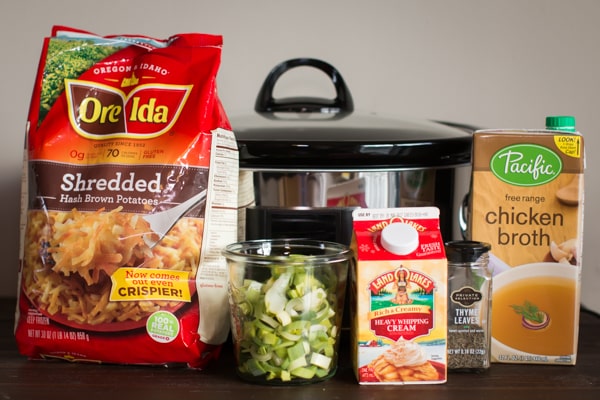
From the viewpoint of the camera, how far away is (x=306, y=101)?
3.76ft

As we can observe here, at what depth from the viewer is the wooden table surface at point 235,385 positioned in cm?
79

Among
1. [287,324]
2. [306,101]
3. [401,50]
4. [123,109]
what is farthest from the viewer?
[401,50]

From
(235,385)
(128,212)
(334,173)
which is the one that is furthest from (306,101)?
(235,385)

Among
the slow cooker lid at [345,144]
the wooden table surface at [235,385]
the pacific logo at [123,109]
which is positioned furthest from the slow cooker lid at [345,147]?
the wooden table surface at [235,385]

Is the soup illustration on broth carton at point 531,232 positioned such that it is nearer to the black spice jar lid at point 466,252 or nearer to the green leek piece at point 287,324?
the black spice jar lid at point 466,252

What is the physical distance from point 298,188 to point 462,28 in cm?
54

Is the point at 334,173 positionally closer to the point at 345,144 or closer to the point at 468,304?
the point at 345,144

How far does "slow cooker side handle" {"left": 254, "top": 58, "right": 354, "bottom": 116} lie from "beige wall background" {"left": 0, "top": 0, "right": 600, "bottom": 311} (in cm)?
15

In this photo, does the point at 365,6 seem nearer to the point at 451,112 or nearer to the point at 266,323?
the point at 451,112

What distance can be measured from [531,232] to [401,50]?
1.73 ft

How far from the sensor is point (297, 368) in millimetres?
822

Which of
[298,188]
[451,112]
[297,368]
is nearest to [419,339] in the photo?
[297,368]

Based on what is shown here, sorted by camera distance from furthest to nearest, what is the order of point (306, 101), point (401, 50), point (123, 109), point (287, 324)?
point (401, 50)
point (306, 101)
point (123, 109)
point (287, 324)

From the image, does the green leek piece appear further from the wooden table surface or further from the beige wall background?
the beige wall background
